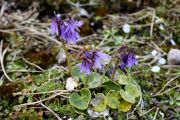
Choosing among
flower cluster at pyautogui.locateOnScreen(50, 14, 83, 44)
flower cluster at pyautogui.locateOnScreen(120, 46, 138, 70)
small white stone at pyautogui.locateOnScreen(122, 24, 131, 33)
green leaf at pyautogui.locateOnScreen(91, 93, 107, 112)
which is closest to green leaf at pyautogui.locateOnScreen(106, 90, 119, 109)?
green leaf at pyautogui.locateOnScreen(91, 93, 107, 112)

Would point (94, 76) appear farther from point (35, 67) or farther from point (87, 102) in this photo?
point (35, 67)

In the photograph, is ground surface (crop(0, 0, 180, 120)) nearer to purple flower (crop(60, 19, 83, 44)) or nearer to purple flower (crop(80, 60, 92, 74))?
purple flower (crop(80, 60, 92, 74))

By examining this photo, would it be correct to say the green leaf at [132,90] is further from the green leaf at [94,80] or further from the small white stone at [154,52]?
the small white stone at [154,52]

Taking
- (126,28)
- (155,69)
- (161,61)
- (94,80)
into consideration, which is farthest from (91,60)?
(126,28)

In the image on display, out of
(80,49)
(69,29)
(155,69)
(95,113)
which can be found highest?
(69,29)

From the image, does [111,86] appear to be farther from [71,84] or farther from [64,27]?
[64,27]

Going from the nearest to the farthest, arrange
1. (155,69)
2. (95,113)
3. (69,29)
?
(69,29) → (95,113) → (155,69)

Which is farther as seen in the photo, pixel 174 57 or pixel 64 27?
pixel 174 57
